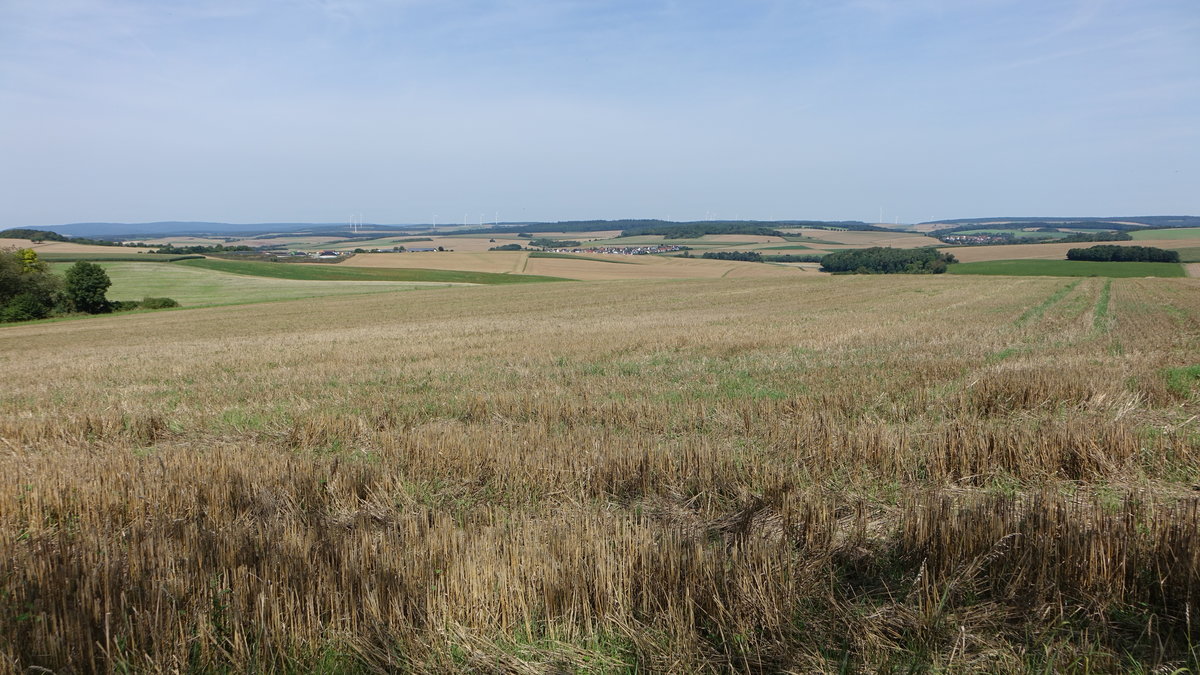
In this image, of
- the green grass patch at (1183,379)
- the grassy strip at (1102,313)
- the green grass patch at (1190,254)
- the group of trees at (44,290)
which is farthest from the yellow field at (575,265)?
the green grass patch at (1183,379)

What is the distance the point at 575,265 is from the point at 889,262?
4354 cm

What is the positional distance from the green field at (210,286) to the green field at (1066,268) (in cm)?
6466

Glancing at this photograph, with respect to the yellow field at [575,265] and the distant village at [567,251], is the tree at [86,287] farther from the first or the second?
the distant village at [567,251]

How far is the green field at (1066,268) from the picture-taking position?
77.2m

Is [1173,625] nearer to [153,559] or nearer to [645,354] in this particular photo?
[153,559]

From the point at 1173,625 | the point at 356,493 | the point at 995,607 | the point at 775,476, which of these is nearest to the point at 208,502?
the point at 356,493

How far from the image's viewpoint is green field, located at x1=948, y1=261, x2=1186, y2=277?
7719 cm

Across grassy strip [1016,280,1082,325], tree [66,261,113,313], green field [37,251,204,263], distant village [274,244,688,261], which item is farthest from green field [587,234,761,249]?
tree [66,261,113,313]

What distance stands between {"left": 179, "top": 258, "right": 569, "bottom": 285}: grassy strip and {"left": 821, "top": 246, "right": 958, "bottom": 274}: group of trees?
4200 cm

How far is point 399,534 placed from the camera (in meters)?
5.00

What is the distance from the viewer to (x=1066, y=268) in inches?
3233

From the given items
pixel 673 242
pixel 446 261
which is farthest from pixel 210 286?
pixel 673 242

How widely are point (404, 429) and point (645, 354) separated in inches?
392

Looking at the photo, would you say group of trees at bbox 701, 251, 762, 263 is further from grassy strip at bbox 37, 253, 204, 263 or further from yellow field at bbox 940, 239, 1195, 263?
grassy strip at bbox 37, 253, 204, 263
